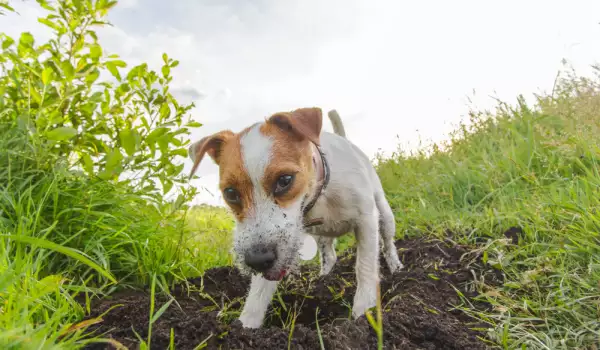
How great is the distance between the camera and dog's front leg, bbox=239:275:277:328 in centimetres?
282

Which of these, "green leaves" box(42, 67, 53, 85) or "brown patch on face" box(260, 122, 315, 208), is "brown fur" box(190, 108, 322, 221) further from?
"green leaves" box(42, 67, 53, 85)

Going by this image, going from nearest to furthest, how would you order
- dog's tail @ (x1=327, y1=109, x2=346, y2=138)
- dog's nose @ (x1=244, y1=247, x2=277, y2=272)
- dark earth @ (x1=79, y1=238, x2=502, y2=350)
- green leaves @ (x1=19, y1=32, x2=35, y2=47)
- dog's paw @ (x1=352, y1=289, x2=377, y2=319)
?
dark earth @ (x1=79, y1=238, x2=502, y2=350), dog's nose @ (x1=244, y1=247, x2=277, y2=272), dog's paw @ (x1=352, y1=289, x2=377, y2=319), green leaves @ (x1=19, y1=32, x2=35, y2=47), dog's tail @ (x1=327, y1=109, x2=346, y2=138)

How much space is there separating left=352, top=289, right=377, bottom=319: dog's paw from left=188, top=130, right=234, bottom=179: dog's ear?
1251mm

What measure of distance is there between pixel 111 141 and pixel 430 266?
2728 mm

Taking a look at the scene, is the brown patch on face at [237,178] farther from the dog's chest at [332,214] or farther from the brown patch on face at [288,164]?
the dog's chest at [332,214]

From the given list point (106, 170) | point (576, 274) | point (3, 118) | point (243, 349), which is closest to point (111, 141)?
point (106, 170)

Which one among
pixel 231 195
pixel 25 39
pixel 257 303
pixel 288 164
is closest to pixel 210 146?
pixel 231 195

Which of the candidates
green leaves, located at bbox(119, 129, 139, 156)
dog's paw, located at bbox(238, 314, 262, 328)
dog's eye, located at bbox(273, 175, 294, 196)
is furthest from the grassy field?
dog's eye, located at bbox(273, 175, 294, 196)

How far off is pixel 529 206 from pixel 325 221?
172 centimetres

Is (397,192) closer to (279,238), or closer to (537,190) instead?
(537,190)

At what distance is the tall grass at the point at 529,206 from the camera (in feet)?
8.00

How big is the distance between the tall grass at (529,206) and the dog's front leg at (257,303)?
129 centimetres

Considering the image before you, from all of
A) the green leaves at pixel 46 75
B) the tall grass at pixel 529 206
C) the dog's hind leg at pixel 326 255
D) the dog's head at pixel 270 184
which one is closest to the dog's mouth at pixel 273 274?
the dog's head at pixel 270 184

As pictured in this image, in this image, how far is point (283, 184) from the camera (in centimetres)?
253
